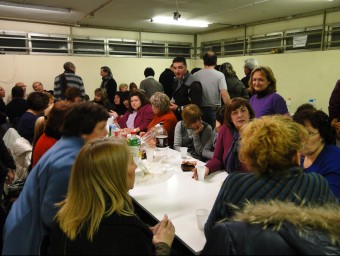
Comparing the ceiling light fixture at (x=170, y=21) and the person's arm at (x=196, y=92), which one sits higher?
the ceiling light fixture at (x=170, y=21)

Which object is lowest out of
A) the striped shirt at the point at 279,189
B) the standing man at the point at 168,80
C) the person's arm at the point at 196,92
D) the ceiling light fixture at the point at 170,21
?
the striped shirt at the point at 279,189

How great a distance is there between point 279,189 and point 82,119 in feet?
3.75

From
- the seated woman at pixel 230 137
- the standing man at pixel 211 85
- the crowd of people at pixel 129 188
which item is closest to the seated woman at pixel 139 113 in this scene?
the standing man at pixel 211 85

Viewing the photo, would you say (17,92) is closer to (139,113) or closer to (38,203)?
(139,113)

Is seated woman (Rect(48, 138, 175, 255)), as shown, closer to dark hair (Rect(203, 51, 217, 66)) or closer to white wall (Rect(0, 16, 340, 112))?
dark hair (Rect(203, 51, 217, 66))

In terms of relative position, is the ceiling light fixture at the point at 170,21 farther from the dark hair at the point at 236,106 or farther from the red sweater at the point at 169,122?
the dark hair at the point at 236,106

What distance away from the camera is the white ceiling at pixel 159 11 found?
16.9ft

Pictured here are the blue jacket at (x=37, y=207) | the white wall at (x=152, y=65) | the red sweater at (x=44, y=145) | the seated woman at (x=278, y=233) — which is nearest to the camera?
the seated woman at (x=278, y=233)

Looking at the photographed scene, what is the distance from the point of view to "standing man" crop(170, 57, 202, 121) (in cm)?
375

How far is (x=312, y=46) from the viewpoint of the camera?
6148 mm

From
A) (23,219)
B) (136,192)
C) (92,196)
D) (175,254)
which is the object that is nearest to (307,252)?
(92,196)

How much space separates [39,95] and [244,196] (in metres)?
2.90

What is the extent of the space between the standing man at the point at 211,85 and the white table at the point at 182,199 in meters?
1.66

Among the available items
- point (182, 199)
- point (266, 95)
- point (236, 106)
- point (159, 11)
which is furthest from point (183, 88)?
point (159, 11)
